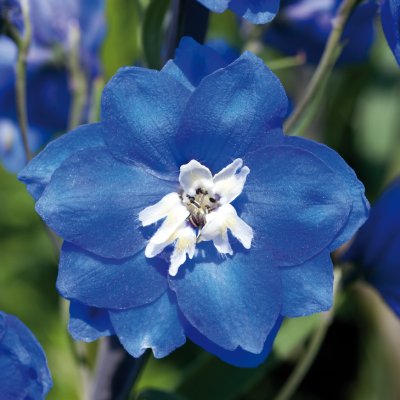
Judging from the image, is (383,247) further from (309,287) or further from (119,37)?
(119,37)

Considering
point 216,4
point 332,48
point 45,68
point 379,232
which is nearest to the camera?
point 216,4

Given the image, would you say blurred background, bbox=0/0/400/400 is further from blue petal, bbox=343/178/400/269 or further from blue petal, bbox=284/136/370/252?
blue petal, bbox=284/136/370/252

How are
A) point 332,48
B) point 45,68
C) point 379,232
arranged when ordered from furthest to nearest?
1. point 45,68
2. point 379,232
3. point 332,48

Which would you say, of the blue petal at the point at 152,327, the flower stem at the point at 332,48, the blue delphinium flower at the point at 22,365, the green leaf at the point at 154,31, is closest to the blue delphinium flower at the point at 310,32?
the flower stem at the point at 332,48

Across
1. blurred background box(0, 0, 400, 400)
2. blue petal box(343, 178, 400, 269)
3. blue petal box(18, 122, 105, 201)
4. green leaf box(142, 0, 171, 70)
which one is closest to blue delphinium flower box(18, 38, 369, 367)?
blue petal box(18, 122, 105, 201)

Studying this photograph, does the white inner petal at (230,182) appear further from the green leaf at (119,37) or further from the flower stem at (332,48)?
the green leaf at (119,37)

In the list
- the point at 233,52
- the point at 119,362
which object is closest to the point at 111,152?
the point at 119,362

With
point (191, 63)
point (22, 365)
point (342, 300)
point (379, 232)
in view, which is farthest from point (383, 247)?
point (22, 365)
